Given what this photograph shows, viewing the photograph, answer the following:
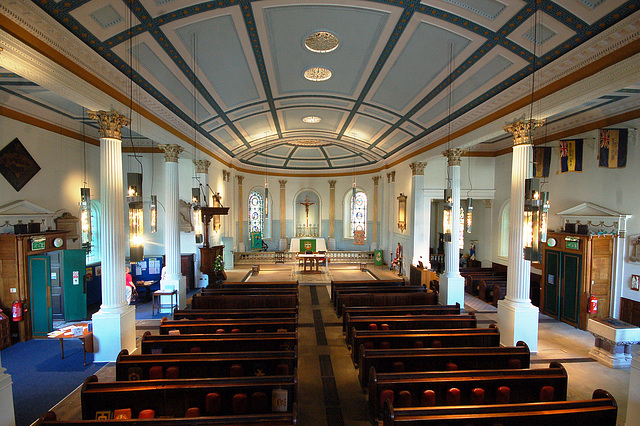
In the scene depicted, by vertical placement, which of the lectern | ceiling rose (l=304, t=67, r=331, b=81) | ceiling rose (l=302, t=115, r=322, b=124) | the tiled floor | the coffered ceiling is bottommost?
the tiled floor

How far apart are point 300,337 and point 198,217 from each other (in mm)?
4986

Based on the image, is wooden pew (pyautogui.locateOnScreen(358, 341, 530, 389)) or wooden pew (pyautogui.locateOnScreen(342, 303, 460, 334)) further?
wooden pew (pyautogui.locateOnScreen(342, 303, 460, 334))

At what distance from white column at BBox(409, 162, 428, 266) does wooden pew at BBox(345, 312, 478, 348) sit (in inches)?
268

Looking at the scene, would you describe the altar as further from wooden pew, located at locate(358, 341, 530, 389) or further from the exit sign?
wooden pew, located at locate(358, 341, 530, 389)

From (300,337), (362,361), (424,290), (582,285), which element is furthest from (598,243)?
(300,337)

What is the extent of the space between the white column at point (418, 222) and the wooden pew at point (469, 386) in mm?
9545


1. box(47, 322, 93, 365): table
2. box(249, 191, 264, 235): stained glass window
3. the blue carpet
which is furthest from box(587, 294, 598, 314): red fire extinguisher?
box(249, 191, 264, 235): stained glass window

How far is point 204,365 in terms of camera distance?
5.72 meters

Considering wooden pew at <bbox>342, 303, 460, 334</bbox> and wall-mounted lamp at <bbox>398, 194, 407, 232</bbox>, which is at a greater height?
wall-mounted lamp at <bbox>398, 194, 407, 232</bbox>

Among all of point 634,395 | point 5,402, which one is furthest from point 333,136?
point 5,402

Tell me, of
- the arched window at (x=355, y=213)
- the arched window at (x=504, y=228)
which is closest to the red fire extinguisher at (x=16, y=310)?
the arched window at (x=504, y=228)

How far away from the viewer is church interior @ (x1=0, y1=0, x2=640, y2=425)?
18.0 ft

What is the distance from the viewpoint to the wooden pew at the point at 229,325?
7477 mm

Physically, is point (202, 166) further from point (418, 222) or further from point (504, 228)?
point (504, 228)
